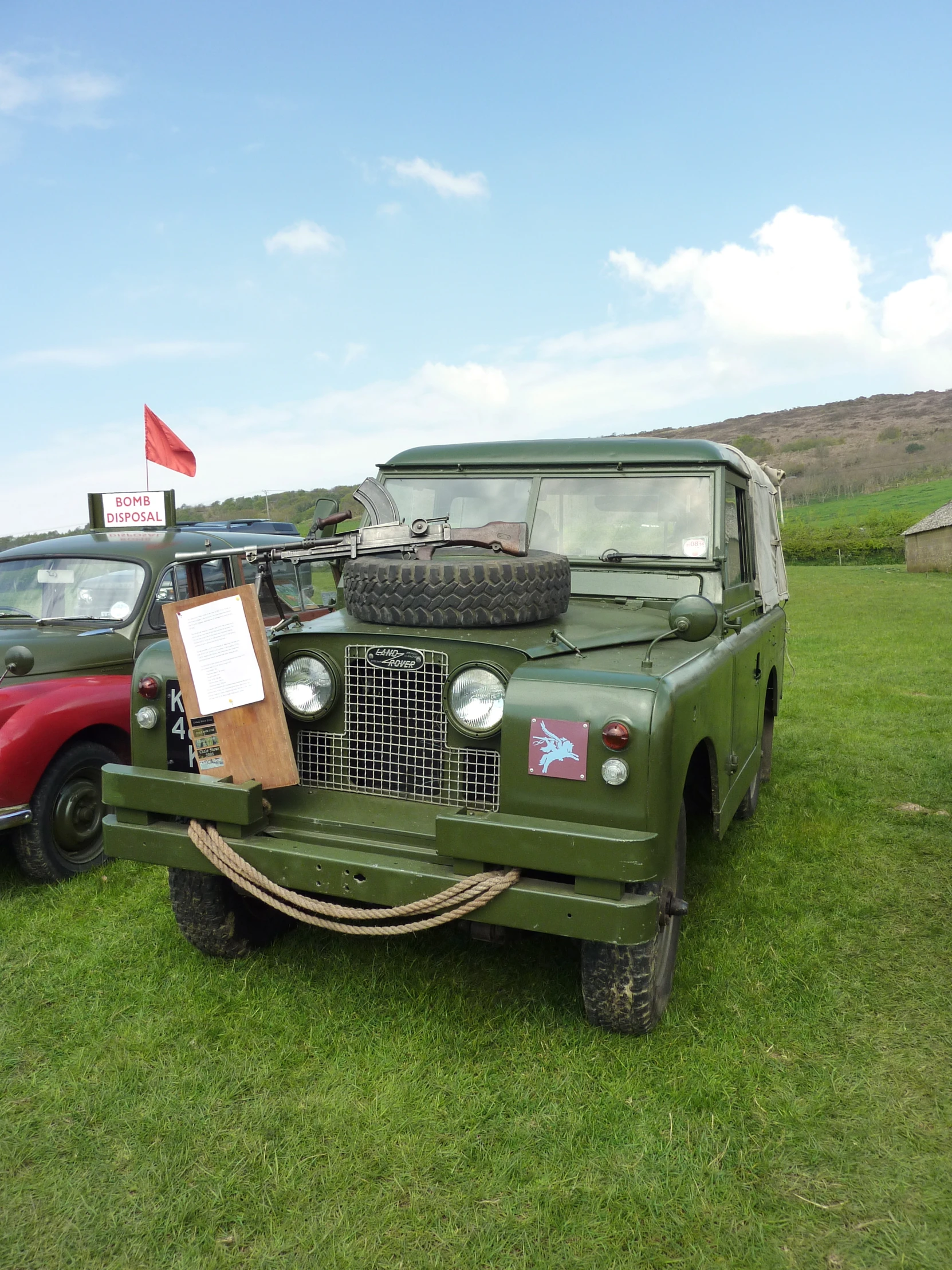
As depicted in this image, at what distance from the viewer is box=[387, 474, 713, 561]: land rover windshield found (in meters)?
4.54

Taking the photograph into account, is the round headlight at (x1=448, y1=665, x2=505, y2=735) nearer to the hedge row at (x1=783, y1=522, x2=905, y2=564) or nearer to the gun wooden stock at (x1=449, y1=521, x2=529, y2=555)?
the gun wooden stock at (x1=449, y1=521, x2=529, y2=555)

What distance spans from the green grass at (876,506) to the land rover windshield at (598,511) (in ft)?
165

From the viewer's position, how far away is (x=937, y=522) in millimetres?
36094

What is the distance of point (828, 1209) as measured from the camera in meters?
2.62

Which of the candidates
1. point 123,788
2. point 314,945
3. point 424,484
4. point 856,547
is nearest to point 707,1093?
point 314,945

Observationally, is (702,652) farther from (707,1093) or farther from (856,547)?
(856,547)

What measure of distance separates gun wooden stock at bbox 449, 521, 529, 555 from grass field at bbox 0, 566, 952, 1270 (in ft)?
5.65

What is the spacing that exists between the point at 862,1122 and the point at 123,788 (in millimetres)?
2818

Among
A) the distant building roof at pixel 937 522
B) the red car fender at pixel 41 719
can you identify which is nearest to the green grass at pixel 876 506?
the distant building roof at pixel 937 522

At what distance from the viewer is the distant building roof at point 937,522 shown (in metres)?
35.5

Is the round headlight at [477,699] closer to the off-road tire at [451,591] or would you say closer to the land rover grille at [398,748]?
the land rover grille at [398,748]

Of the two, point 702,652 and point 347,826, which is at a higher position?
point 702,652

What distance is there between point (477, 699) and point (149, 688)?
1362mm

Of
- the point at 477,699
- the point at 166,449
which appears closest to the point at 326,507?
the point at 477,699
